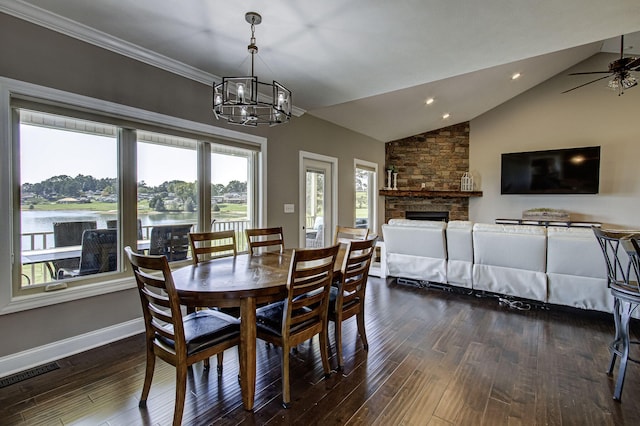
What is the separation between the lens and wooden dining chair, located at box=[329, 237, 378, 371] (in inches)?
90.0

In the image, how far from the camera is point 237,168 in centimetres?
400

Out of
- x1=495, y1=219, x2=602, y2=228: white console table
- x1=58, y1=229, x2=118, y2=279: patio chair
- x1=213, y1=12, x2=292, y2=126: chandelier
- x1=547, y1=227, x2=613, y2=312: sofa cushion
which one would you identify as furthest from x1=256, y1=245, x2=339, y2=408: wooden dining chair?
x1=495, y1=219, x2=602, y2=228: white console table

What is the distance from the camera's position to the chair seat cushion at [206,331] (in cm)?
174

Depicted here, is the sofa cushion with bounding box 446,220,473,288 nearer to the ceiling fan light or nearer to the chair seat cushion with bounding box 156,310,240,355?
the chair seat cushion with bounding box 156,310,240,355

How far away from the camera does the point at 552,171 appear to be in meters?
6.46

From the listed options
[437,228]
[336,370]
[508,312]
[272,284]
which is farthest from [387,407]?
[437,228]

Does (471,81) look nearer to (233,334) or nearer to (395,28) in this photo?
(395,28)

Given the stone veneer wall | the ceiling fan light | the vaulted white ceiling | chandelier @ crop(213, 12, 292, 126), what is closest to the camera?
chandelier @ crop(213, 12, 292, 126)

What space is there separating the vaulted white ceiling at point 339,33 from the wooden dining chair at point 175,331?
1895 mm

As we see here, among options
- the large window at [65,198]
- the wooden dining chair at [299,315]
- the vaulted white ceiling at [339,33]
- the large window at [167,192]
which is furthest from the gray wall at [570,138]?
the large window at [65,198]

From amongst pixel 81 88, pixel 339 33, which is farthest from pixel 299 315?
pixel 81 88

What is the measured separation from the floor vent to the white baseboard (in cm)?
4

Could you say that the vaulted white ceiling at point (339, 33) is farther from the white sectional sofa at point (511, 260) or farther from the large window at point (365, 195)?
the large window at point (365, 195)

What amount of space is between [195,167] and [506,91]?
21.4ft
